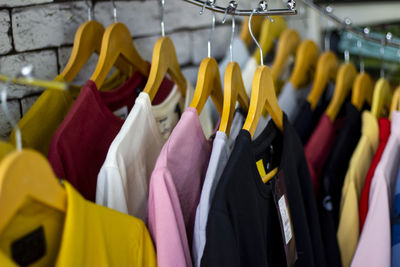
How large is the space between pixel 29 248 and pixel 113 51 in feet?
1.34

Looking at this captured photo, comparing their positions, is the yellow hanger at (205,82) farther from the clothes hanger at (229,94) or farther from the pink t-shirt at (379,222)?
the pink t-shirt at (379,222)

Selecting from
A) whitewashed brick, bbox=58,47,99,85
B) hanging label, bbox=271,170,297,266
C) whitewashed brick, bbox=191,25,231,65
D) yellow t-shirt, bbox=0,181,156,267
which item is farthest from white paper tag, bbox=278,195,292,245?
whitewashed brick, bbox=191,25,231,65

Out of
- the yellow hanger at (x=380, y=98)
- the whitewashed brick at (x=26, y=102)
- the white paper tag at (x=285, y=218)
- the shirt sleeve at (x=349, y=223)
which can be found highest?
the whitewashed brick at (x=26, y=102)

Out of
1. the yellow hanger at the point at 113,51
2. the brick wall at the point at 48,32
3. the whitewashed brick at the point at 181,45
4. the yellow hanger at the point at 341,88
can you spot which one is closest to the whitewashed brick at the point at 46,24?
the brick wall at the point at 48,32

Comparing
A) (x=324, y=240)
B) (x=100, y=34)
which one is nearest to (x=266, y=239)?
(x=324, y=240)

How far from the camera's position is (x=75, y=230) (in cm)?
54

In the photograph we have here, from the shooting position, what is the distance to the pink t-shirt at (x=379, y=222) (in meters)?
0.85

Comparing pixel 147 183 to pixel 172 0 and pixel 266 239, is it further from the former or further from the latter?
pixel 172 0

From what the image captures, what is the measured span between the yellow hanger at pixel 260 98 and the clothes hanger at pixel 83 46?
0.31m

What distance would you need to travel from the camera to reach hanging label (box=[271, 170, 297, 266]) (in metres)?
0.79

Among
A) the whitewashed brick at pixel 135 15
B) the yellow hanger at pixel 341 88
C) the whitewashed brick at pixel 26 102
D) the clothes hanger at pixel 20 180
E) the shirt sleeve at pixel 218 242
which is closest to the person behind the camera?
the clothes hanger at pixel 20 180

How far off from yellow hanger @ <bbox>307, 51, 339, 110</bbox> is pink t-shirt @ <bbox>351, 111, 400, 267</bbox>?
256mm

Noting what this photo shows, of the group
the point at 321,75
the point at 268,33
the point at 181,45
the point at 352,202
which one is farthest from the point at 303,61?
the point at 352,202

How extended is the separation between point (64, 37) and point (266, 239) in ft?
1.81
